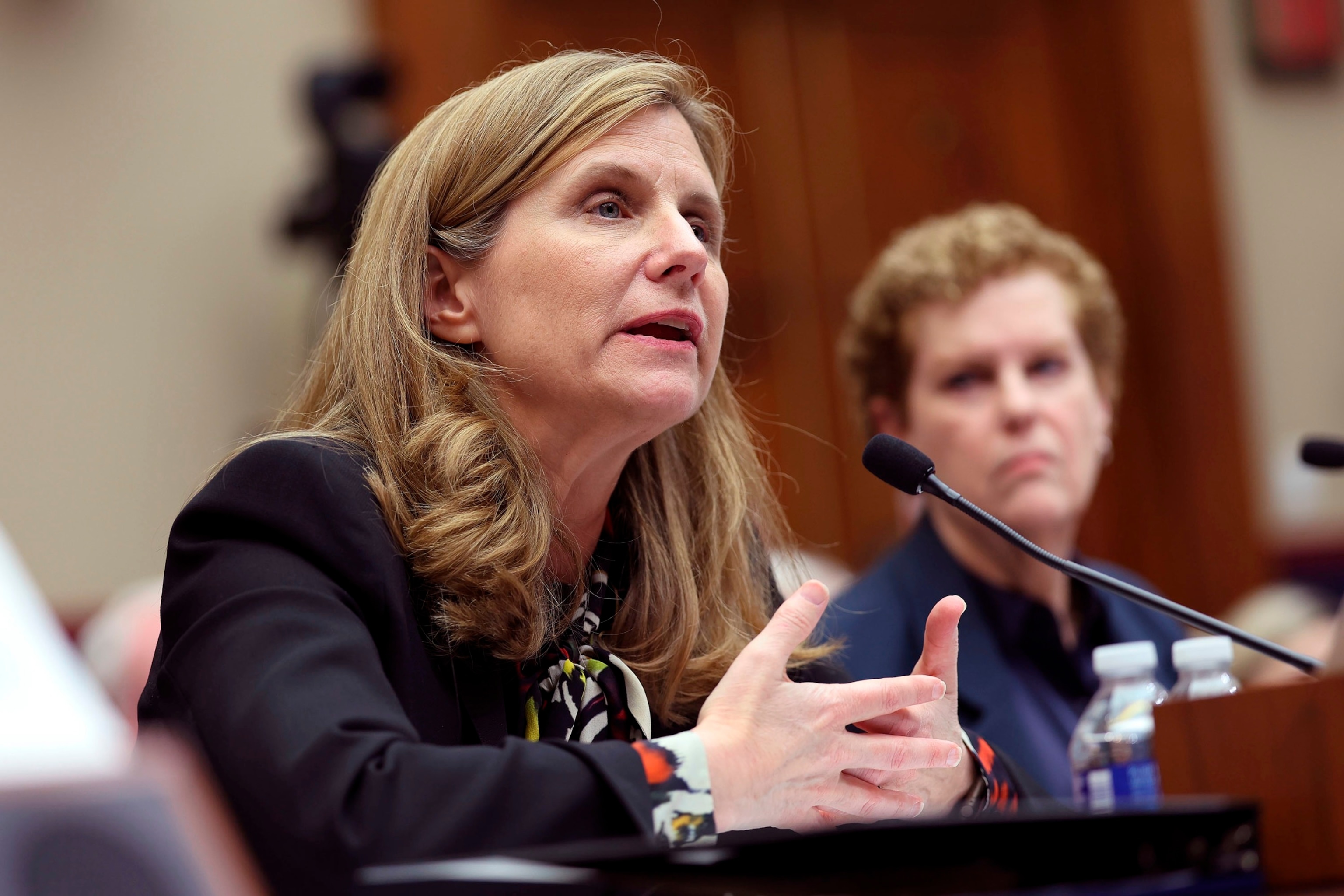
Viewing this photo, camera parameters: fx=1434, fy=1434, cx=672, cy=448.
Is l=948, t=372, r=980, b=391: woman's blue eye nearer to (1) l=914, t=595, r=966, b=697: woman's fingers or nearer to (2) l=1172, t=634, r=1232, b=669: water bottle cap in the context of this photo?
(2) l=1172, t=634, r=1232, b=669: water bottle cap

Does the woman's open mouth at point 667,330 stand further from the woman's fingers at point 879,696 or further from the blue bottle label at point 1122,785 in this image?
the blue bottle label at point 1122,785

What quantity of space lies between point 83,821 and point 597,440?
3.25ft

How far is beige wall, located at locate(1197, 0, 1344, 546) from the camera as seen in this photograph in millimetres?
4688

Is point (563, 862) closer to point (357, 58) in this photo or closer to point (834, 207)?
point (357, 58)

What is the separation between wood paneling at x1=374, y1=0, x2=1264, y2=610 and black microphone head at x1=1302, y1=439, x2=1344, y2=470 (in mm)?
2596

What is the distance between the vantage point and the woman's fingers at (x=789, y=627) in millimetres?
1067

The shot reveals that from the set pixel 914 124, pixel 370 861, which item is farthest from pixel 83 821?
pixel 914 124

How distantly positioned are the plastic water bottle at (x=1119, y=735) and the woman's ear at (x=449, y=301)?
71 cm

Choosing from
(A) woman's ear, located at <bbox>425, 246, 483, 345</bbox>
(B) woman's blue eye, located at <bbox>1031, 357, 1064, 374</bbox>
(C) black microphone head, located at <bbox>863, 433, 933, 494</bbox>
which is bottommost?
(B) woman's blue eye, located at <bbox>1031, 357, 1064, 374</bbox>

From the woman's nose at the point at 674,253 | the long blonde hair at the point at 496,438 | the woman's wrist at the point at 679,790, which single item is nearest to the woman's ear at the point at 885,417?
the long blonde hair at the point at 496,438

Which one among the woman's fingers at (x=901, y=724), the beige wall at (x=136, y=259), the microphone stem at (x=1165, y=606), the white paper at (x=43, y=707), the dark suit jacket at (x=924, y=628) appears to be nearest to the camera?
the white paper at (x=43, y=707)

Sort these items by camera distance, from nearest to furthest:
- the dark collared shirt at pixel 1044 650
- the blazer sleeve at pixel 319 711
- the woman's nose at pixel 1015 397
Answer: the blazer sleeve at pixel 319 711 < the dark collared shirt at pixel 1044 650 < the woman's nose at pixel 1015 397

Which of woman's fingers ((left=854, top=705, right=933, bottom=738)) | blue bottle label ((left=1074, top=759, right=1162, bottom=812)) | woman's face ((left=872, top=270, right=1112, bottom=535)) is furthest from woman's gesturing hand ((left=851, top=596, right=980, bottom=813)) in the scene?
woman's face ((left=872, top=270, right=1112, bottom=535))

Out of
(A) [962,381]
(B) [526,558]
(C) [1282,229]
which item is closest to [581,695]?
(B) [526,558]
